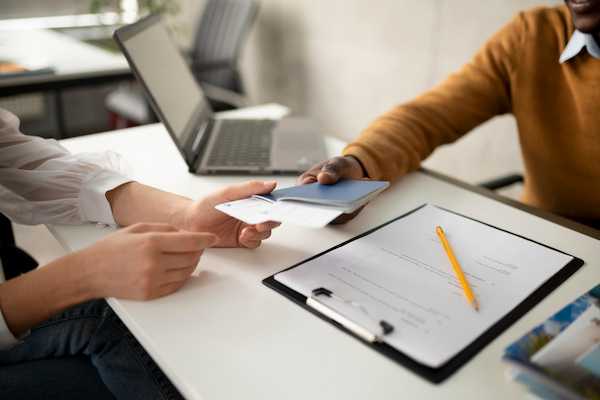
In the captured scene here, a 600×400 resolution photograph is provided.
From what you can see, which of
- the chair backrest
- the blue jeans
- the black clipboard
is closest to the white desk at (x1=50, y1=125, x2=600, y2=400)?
the black clipboard

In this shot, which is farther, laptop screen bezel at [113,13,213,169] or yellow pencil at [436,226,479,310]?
laptop screen bezel at [113,13,213,169]

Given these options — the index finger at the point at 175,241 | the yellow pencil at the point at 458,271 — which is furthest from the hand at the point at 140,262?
the yellow pencil at the point at 458,271

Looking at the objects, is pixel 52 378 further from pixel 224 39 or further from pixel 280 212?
pixel 224 39

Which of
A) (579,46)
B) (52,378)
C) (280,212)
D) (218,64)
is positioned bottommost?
(52,378)

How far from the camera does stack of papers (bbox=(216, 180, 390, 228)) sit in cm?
64

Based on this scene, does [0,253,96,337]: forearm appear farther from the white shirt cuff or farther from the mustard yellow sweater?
the mustard yellow sweater

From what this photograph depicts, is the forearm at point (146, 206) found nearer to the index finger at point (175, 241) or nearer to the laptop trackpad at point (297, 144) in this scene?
the index finger at point (175, 241)

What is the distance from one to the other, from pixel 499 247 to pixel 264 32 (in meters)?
2.88

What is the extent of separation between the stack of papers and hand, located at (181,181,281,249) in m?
0.02

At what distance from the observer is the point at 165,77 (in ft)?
3.75

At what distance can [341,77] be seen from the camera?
2.83 metres

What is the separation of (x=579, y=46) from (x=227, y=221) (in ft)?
2.90

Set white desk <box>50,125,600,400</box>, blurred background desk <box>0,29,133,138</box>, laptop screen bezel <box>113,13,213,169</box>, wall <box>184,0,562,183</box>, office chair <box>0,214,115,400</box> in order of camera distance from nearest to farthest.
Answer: white desk <box>50,125,600,400</box>
office chair <box>0,214,115,400</box>
laptop screen bezel <box>113,13,213,169</box>
blurred background desk <box>0,29,133,138</box>
wall <box>184,0,562,183</box>

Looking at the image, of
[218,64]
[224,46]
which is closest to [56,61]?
[218,64]
